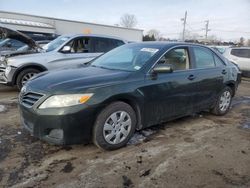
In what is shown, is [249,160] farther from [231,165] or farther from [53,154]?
[53,154]

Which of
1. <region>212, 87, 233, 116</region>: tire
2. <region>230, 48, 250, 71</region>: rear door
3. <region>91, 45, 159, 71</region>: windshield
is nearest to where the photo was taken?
<region>91, 45, 159, 71</region>: windshield

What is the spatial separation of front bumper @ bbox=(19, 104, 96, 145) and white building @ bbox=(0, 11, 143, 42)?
801 inches

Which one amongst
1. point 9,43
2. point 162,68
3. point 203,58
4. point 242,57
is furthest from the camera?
point 242,57

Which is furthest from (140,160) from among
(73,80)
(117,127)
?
(73,80)

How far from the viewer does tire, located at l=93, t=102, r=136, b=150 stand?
11.9 feet

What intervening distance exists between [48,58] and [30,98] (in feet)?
13.0

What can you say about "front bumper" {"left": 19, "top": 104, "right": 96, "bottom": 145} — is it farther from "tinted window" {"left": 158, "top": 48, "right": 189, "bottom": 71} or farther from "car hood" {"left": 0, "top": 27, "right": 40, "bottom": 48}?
"car hood" {"left": 0, "top": 27, "right": 40, "bottom": 48}

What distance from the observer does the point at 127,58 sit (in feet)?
15.2

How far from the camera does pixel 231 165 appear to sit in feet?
11.9

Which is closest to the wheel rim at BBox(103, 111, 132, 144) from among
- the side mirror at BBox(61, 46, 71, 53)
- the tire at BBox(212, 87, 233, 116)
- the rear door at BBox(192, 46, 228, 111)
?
the rear door at BBox(192, 46, 228, 111)

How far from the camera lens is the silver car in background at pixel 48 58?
286 inches

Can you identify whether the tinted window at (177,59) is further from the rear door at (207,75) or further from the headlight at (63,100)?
the headlight at (63,100)

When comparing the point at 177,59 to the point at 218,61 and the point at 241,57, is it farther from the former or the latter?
the point at 241,57

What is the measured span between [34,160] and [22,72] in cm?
431
